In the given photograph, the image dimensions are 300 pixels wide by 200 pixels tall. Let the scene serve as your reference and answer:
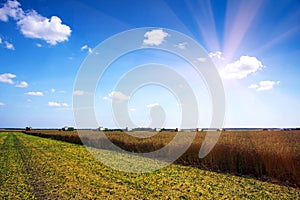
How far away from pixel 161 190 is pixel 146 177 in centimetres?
212

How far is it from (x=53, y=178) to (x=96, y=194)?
9.21 ft

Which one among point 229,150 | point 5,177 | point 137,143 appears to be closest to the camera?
point 5,177

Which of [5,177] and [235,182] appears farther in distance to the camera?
[5,177]

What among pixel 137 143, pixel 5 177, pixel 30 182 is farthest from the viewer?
pixel 137 143

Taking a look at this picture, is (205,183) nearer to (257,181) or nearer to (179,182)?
(179,182)

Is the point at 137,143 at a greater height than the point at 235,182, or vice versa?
the point at 137,143

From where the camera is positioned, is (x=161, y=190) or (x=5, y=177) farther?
(x=5, y=177)

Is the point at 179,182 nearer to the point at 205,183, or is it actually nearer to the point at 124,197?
the point at 205,183

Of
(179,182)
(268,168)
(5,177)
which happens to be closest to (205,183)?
(179,182)

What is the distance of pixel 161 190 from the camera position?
8.34m

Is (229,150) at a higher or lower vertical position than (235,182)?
higher

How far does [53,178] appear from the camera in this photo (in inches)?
389

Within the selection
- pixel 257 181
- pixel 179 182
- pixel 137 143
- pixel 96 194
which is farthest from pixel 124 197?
pixel 137 143

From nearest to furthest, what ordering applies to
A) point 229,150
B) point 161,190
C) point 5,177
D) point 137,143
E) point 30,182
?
point 161,190 → point 30,182 → point 5,177 → point 229,150 → point 137,143
